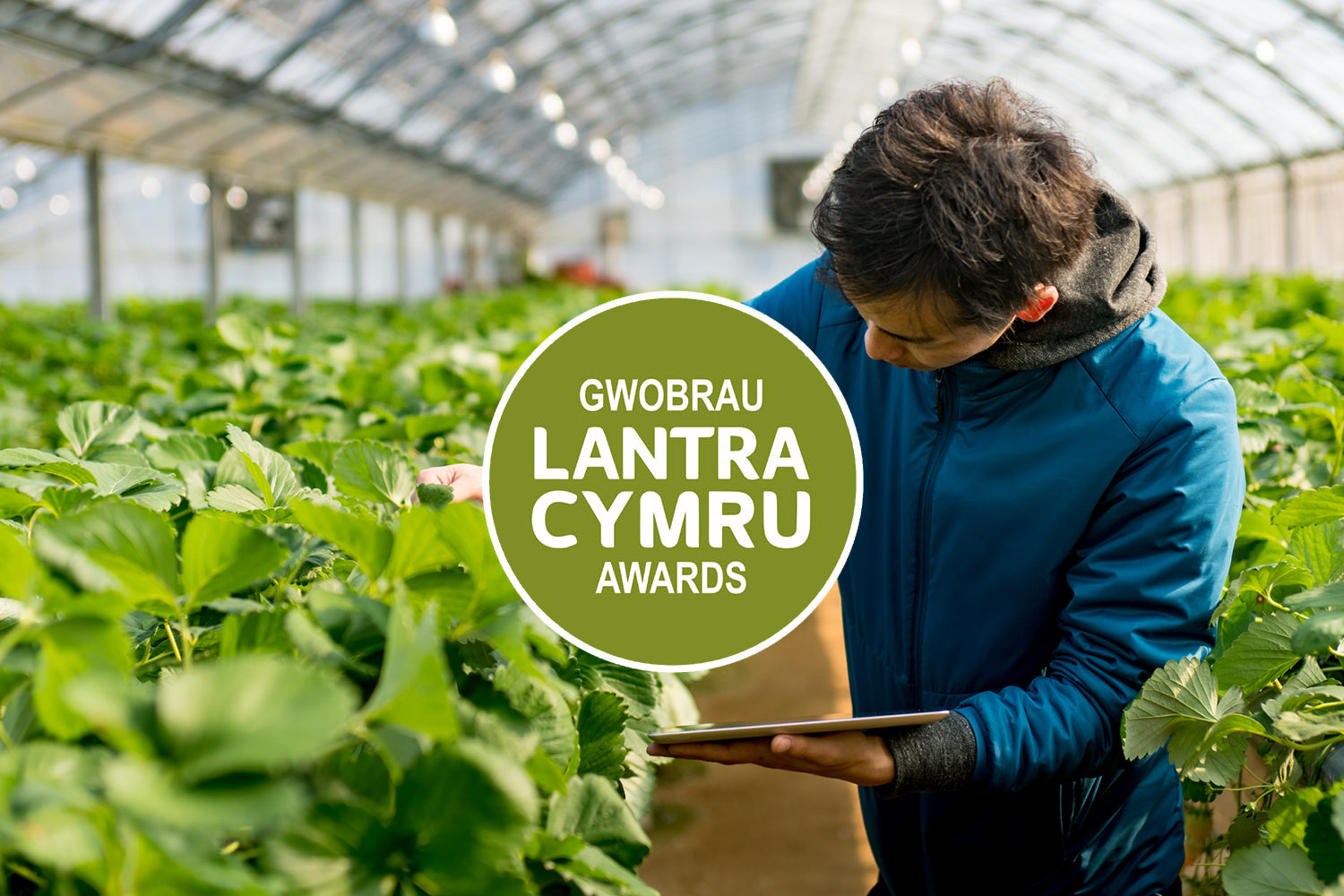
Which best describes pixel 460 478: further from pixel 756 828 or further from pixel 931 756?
pixel 756 828

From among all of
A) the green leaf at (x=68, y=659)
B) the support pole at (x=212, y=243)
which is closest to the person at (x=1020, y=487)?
the green leaf at (x=68, y=659)

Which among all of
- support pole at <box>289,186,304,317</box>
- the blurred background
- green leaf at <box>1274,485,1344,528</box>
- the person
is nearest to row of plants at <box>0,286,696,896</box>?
the person

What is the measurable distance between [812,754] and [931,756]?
19 centimetres

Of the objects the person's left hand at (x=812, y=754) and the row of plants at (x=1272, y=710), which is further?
the person's left hand at (x=812, y=754)

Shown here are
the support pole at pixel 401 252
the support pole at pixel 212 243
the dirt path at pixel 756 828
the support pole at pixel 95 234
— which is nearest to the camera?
the dirt path at pixel 756 828

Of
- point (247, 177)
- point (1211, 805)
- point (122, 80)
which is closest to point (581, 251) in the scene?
point (247, 177)

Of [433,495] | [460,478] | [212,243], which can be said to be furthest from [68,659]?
[212,243]

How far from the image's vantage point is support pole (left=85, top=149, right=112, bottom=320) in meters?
10.8

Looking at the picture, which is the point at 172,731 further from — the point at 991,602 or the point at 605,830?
the point at 991,602

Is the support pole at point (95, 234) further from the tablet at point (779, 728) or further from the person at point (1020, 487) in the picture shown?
the tablet at point (779, 728)

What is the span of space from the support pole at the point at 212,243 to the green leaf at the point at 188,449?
11.9m

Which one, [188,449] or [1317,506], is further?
[188,449]

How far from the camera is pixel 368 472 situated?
4.09 ft

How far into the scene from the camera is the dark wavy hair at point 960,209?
130cm
